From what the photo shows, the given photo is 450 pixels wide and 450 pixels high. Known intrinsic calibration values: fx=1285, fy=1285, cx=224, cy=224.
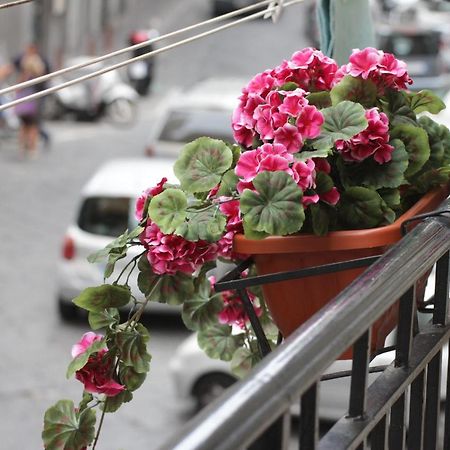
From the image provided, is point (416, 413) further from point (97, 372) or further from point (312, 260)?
point (97, 372)

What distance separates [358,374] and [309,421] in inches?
9.4

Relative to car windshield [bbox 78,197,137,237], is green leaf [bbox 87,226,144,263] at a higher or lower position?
higher

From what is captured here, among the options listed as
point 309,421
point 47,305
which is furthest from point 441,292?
point 47,305

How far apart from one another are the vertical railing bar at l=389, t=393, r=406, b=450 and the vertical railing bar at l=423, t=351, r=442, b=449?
217mm

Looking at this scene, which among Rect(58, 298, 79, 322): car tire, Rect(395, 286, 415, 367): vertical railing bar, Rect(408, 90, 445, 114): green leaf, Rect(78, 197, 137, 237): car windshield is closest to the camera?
Rect(395, 286, 415, 367): vertical railing bar

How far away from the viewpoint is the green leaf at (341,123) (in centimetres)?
245

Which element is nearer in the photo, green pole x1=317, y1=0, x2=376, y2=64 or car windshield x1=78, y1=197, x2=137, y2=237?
green pole x1=317, y1=0, x2=376, y2=64

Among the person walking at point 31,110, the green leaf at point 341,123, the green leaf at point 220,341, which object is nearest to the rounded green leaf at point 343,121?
the green leaf at point 341,123

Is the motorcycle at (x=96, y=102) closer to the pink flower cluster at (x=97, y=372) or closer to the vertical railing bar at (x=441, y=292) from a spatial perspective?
the pink flower cluster at (x=97, y=372)

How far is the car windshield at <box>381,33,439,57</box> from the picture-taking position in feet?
93.1

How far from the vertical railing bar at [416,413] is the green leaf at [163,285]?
0.56m

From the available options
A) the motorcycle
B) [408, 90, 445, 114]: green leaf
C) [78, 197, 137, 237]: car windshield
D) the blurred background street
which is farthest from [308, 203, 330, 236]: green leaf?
the motorcycle

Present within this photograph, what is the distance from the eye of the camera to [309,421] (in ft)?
5.53

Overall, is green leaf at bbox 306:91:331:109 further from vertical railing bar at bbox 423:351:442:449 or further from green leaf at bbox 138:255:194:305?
vertical railing bar at bbox 423:351:442:449
